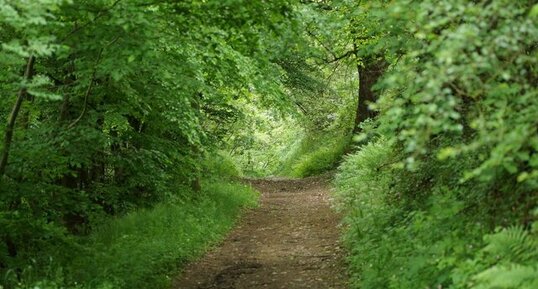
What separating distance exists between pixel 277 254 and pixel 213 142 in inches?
167

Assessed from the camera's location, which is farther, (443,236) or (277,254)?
(277,254)

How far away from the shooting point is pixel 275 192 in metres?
21.2

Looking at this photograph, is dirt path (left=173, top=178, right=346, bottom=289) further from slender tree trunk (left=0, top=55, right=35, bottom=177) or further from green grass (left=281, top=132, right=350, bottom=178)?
green grass (left=281, top=132, right=350, bottom=178)

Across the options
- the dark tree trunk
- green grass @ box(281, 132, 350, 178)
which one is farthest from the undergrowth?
green grass @ box(281, 132, 350, 178)

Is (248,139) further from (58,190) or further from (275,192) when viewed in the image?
(58,190)

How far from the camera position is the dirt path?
9203 millimetres

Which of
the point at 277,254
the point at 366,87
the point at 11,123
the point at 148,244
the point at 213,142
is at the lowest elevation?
the point at 277,254

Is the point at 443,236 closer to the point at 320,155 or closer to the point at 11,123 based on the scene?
the point at 11,123

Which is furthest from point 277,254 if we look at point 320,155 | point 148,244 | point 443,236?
point 320,155

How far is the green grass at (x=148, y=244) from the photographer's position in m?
8.16

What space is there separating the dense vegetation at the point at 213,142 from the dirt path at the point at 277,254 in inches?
18.3

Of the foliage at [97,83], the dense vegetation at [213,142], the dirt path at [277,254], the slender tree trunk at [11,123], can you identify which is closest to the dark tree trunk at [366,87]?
the dirt path at [277,254]

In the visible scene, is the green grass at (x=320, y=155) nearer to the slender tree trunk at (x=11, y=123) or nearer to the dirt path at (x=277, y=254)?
the dirt path at (x=277, y=254)

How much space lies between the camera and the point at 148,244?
10.0 metres
